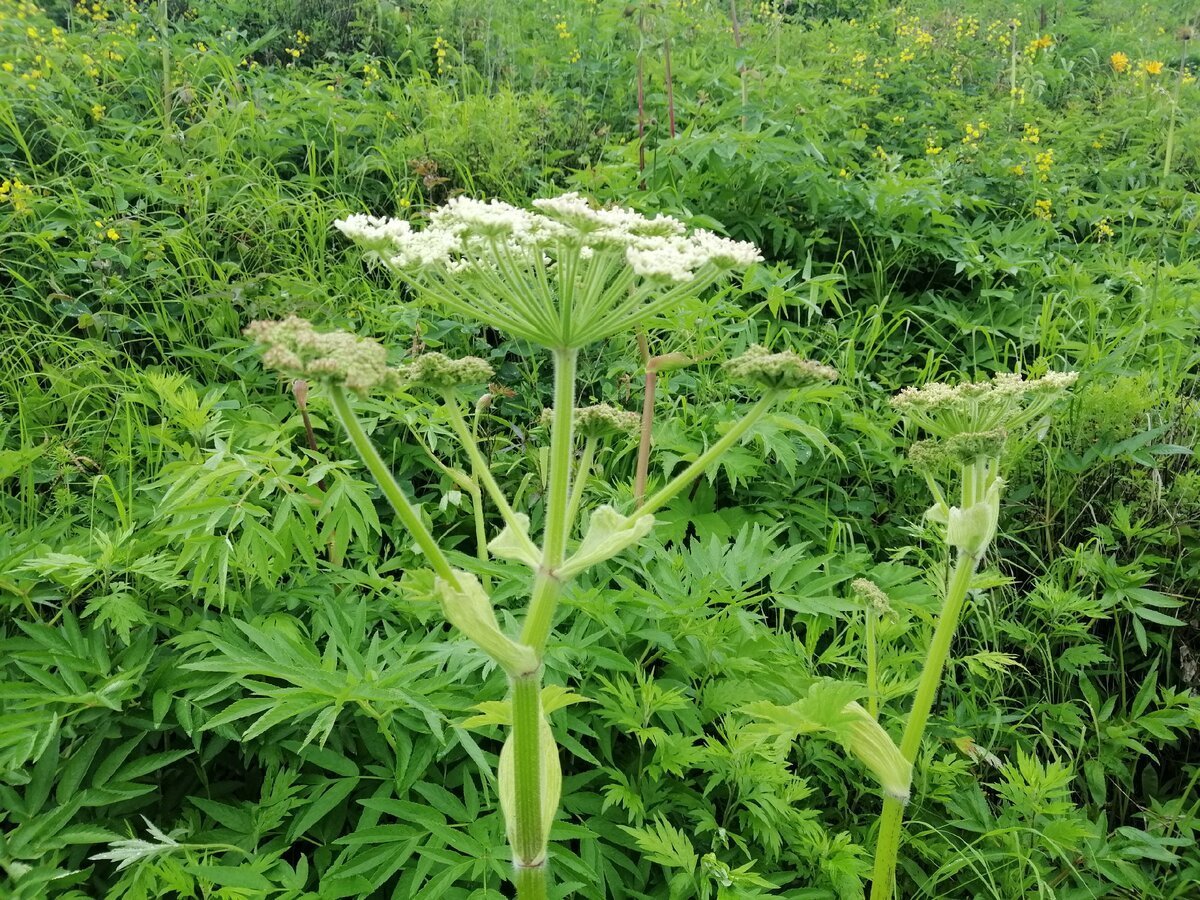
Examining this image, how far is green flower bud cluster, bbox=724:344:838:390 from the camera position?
4.53ft

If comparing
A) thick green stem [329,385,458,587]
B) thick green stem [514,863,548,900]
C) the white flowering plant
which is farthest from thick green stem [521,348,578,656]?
thick green stem [514,863,548,900]

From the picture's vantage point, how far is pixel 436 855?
5.54ft

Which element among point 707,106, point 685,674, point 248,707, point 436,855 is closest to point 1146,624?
point 685,674

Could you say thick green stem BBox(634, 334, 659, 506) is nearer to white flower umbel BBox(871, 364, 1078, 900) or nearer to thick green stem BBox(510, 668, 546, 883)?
white flower umbel BBox(871, 364, 1078, 900)

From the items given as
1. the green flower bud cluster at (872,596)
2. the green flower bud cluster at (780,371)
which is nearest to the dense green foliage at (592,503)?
the green flower bud cluster at (872,596)

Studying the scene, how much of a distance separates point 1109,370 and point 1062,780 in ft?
5.80

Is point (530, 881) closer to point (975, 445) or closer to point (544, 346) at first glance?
point (544, 346)

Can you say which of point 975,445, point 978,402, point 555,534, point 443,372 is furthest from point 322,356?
→ point 978,402

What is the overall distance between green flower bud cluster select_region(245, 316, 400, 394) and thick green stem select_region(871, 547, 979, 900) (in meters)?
1.31

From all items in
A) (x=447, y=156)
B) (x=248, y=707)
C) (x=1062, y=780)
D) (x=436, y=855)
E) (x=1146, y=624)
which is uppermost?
(x=447, y=156)

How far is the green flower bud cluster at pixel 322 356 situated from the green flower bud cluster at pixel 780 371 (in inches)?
22.8

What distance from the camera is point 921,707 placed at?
1.88m

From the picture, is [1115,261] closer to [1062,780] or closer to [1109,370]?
[1109,370]

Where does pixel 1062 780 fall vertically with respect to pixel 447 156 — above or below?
below
